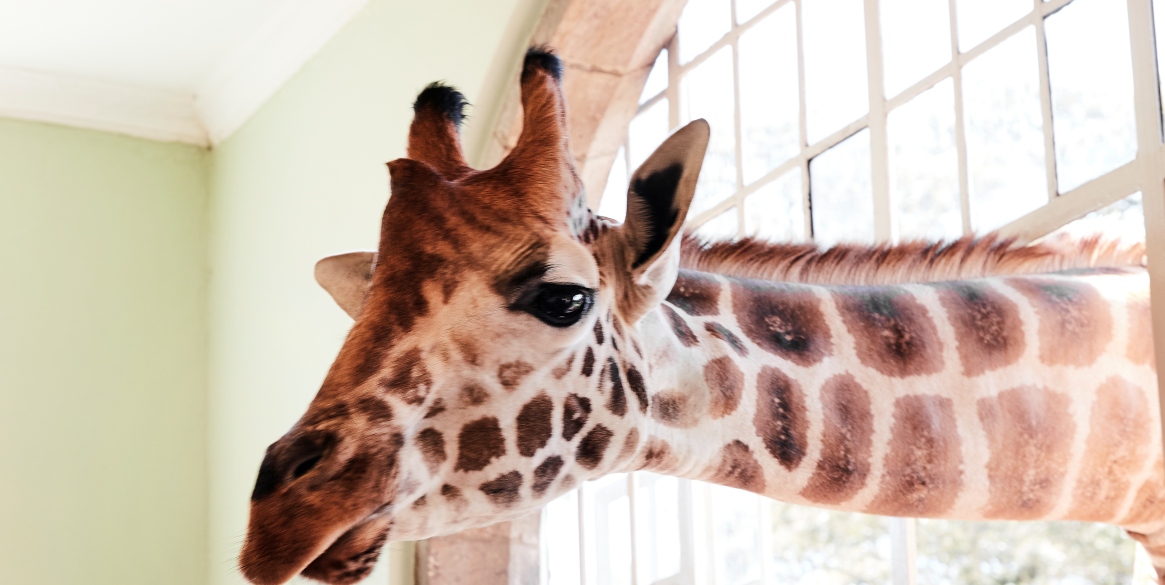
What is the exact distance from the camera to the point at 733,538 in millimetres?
1853

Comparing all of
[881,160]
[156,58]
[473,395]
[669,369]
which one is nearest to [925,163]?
[881,160]

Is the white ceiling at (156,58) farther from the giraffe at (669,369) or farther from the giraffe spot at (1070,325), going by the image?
the giraffe spot at (1070,325)

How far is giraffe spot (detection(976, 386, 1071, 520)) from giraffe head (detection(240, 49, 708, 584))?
371 mm

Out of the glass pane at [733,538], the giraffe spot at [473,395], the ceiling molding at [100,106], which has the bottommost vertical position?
the glass pane at [733,538]

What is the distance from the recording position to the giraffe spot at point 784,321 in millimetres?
1054

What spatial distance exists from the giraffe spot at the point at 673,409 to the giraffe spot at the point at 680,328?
5 centimetres

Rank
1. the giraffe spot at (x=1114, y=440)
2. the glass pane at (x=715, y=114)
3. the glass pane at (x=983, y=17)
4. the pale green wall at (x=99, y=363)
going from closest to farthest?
the giraffe spot at (x=1114, y=440)
the glass pane at (x=983, y=17)
the glass pane at (x=715, y=114)
the pale green wall at (x=99, y=363)

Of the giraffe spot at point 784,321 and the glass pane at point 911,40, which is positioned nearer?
the giraffe spot at point 784,321

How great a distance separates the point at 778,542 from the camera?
2246mm

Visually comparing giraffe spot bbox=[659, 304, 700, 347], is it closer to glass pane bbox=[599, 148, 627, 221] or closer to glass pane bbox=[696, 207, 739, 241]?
glass pane bbox=[696, 207, 739, 241]

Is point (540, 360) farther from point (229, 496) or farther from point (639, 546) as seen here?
point (229, 496)

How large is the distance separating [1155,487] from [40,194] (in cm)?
281

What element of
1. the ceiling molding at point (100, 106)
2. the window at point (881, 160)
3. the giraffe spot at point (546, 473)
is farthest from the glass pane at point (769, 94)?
the ceiling molding at point (100, 106)

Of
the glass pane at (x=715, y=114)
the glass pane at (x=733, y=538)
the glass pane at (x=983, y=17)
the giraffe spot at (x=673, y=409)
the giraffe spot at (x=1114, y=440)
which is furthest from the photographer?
the glass pane at (x=715, y=114)
